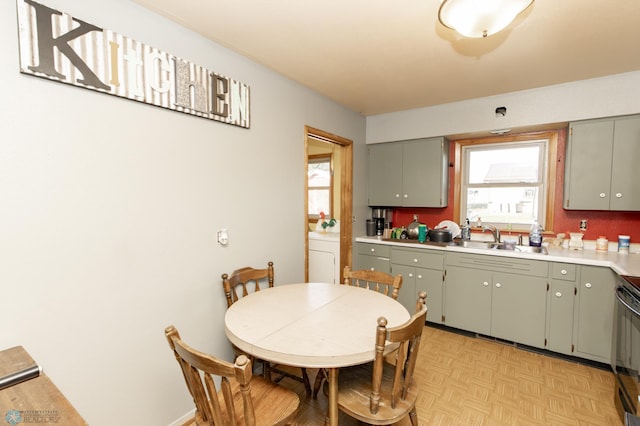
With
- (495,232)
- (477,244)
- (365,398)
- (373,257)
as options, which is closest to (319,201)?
(373,257)

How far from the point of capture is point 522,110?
9.77ft

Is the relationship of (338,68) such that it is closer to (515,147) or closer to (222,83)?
(222,83)

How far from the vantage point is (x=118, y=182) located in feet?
5.20

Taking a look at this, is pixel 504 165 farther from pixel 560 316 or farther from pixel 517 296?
pixel 560 316

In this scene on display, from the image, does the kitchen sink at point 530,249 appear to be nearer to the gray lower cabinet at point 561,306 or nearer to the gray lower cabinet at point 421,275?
the gray lower cabinet at point 561,306

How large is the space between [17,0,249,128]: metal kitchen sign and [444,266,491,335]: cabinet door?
272cm

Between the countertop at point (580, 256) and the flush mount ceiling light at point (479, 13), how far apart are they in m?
1.92

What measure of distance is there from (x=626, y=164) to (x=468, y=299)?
1.80m

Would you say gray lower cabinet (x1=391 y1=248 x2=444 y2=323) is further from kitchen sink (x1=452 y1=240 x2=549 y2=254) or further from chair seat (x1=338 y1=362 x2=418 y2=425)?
chair seat (x1=338 y1=362 x2=418 y2=425)

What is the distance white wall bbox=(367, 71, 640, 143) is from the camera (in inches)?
102

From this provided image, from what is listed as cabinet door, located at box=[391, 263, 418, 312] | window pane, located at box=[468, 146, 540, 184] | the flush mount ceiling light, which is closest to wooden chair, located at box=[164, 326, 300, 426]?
the flush mount ceiling light

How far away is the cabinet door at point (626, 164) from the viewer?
253 centimetres

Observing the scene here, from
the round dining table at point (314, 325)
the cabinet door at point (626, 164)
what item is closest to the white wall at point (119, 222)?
the round dining table at point (314, 325)

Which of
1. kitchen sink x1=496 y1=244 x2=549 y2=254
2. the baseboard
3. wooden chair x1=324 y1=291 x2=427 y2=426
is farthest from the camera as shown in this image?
kitchen sink x1=496 y1=244 x2=549 y2=254
